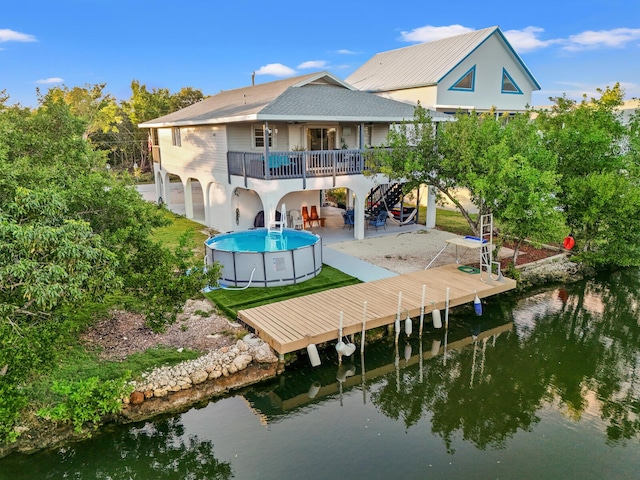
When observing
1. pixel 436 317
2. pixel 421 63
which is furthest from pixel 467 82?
pixel 436 317

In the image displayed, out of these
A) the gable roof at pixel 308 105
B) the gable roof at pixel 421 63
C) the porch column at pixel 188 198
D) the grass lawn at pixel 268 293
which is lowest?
the grass lawn at pixel 268 293

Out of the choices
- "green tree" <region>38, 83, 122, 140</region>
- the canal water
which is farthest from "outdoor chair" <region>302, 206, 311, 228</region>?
"green tree" <region>38, 83, 122, 140</region>

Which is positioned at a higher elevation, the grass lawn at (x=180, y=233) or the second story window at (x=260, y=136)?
the second story window at (x=260, y=136)

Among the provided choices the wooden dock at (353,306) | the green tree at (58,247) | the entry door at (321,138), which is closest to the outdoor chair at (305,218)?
the entry door at (321,138)

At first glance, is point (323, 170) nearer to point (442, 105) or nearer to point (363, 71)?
point (442, 105)

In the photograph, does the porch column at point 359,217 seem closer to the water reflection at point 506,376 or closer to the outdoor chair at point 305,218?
the outdoor chair at point 305,218

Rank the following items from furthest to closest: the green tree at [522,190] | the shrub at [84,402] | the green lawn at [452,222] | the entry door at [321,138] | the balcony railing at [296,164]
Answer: the green lawn at [452,222] < the entry door at [321,138] < the balcony railing at [296,164] < the green tree at [522,190] < the shrub at [84,402]
